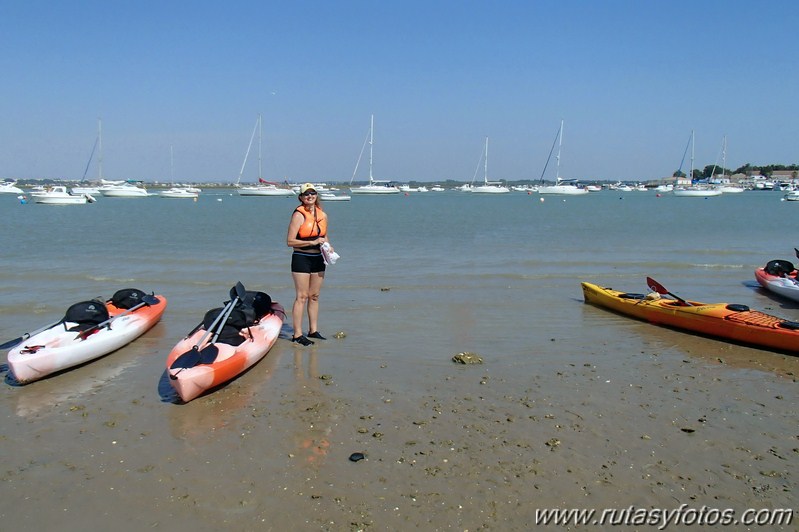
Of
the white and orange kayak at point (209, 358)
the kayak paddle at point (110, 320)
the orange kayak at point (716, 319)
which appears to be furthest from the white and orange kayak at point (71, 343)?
the orange kayak at point (716, 319)

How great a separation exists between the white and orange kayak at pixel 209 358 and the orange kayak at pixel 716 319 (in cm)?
569

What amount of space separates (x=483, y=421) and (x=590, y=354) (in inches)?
109

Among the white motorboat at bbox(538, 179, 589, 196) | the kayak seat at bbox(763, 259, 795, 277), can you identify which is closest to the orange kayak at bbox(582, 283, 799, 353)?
the kayak seat at bbox(763, 259, 795, 277)

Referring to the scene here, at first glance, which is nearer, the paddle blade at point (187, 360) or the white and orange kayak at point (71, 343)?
the paddle blade at point (187, 360)

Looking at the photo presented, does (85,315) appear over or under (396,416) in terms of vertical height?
over

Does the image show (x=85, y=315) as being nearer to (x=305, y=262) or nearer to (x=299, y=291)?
(x=299, y=291)

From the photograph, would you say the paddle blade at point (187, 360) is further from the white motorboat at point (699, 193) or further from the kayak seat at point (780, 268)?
the white motorboat at point (699, 193)

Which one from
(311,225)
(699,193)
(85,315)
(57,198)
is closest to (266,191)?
(57,198)

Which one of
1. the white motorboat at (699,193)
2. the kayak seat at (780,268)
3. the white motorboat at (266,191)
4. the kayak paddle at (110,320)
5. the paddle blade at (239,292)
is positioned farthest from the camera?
the white motorboat at (699,193)

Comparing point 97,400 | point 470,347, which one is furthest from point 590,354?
point 97,400

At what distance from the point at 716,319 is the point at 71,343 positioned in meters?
8.16

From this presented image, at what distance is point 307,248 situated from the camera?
7297 millimetres

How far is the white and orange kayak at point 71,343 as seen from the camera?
20.2ft

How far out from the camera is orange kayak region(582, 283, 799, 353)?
742cm
